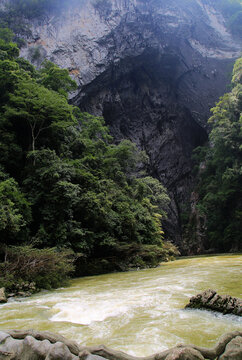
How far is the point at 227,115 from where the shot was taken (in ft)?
67.7

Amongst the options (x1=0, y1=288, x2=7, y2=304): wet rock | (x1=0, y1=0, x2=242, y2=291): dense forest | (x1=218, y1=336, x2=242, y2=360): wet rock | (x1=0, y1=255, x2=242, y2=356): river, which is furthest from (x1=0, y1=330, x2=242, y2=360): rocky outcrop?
(x1=0, y1=0, x2=242, y2=291): dense forest

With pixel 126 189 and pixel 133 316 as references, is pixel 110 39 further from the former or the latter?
pixel 133 316

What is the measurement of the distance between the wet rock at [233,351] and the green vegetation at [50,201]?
5.12 m

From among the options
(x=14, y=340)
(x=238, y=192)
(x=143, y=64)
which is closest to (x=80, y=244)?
(x=14, y=340)

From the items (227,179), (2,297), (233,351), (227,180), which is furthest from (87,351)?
(227,180)

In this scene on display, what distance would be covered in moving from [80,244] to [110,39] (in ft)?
76.2

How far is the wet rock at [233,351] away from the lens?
5.25ft

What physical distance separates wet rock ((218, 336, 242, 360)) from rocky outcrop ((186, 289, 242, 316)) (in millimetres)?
1557

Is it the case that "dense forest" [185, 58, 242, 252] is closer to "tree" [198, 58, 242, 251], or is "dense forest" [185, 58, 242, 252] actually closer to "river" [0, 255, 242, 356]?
"tree" [198, 58, 242, 251]

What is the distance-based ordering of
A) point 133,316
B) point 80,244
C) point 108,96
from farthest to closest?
point 108,96 → point 80,244 → point 133,316

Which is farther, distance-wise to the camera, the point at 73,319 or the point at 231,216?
the point at 231,216

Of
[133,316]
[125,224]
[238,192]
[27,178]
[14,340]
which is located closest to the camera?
[14,340]

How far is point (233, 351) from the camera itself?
63.9 inches

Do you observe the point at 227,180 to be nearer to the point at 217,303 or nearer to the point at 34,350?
the point at 217,303
